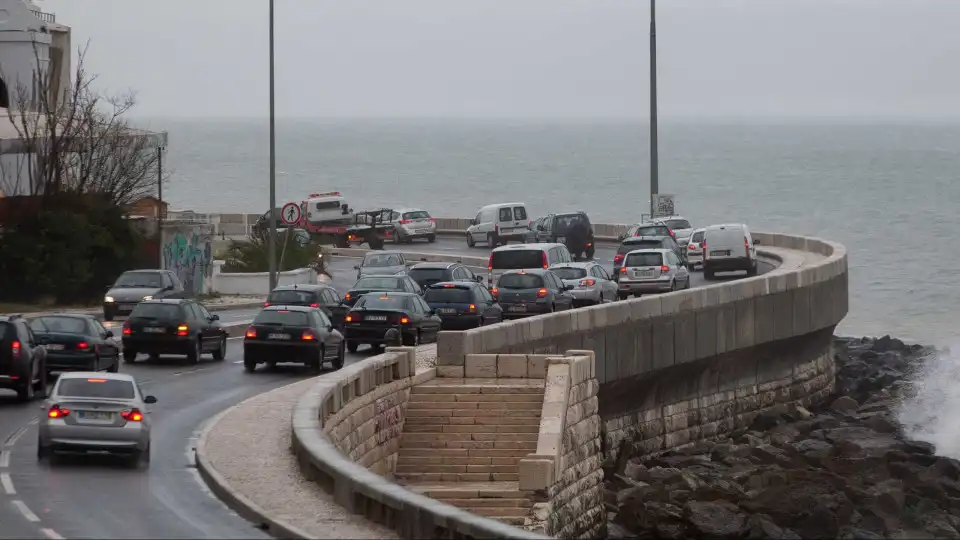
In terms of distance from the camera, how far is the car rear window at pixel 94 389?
23.9 m

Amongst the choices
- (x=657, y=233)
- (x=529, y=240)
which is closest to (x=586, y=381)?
(x=657, y=233)

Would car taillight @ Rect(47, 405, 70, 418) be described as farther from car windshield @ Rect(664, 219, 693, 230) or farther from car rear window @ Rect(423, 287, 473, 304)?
car windshield @ Rect(664, 219, 693, 230)

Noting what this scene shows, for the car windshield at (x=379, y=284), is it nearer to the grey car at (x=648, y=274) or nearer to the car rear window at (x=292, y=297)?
the car rear window at (x=292, y=297)

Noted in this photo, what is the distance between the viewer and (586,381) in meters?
30.4

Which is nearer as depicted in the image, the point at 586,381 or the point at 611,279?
the point at 586,381

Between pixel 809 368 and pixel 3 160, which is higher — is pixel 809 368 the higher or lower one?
the lower one

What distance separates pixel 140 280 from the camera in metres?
47.2

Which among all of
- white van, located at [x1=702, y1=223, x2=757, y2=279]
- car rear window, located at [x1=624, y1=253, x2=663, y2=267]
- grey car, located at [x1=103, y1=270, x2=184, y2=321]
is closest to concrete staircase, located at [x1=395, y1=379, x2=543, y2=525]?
grey car, located at [x1=103, y1=270, x2=184, y2=321]

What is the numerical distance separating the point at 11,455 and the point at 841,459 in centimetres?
1678

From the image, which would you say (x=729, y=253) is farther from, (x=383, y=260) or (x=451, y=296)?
(x=451, y=296)

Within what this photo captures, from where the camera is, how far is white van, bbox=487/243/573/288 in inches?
2087

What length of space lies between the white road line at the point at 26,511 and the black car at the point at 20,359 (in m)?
8.88

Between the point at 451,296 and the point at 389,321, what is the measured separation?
11.3ft

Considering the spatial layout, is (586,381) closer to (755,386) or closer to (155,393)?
(155,393)
